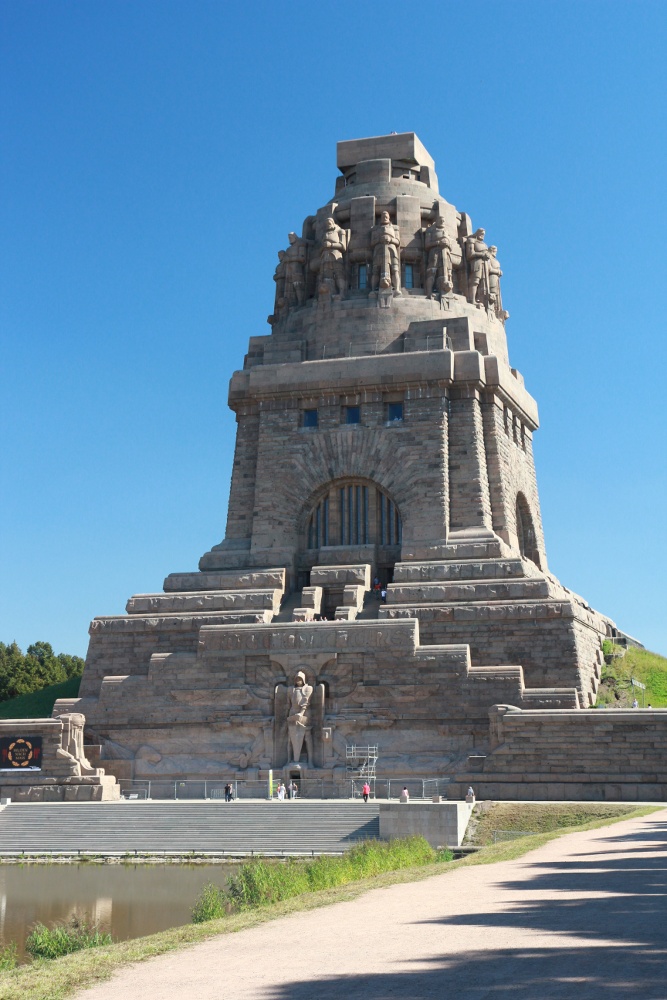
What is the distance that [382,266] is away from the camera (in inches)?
1594

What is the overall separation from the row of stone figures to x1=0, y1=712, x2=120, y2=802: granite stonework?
18.8m

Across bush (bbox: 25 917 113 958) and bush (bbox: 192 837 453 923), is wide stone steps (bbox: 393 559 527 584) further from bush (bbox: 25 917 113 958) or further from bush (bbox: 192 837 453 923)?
bush (bbox: 25 917 113 958)

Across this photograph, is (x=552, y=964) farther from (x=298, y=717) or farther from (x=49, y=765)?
(x=49, y=765)

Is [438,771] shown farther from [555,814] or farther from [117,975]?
[117,975]

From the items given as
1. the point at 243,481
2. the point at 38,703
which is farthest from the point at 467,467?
the point at 38,703

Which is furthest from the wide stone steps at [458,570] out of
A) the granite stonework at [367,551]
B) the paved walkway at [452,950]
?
the paved walkway at [452,950]

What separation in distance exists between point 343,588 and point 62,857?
1366 centimetres

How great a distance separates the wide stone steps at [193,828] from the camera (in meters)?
23.4

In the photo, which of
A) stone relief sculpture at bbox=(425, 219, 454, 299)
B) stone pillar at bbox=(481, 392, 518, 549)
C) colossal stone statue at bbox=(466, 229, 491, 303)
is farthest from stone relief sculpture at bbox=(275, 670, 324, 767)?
colossal stone statue at bbox=(466, 229, 491, 303)

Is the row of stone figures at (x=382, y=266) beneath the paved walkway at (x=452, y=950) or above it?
above

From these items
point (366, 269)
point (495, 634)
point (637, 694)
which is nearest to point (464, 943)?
point (495, 634)

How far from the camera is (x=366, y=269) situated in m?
41.5

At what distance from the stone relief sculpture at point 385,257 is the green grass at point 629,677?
1512 cm

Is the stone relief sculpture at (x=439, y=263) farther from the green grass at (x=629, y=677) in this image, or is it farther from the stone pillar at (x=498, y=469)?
the green grass at (x=629, y=677)
